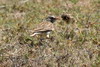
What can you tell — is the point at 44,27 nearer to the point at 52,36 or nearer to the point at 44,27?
the point at 44,27

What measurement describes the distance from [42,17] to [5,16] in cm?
145

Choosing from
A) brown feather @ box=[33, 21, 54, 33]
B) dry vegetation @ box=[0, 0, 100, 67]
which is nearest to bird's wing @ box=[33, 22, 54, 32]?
brown feather @ box=[33, 21, 54, 33]

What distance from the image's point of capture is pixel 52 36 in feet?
26.6

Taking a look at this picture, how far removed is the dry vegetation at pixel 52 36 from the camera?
6738 mm

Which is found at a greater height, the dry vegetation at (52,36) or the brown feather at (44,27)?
the brown feather at (44,27)

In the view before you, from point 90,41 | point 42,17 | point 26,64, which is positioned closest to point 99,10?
point 42,17

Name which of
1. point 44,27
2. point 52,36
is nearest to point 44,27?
point 44,27

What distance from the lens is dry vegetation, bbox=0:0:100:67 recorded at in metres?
6.74

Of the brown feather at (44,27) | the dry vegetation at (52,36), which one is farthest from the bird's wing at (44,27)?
the dry vegetation at (52,36)

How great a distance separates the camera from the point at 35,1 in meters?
12.1

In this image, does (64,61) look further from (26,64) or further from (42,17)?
(42,17)

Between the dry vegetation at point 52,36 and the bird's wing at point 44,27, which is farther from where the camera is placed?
the bird's wing at point 44,27

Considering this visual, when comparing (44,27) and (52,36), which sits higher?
(44,27)

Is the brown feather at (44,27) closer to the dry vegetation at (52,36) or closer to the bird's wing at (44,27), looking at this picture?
the bird's wing at (44,27)
